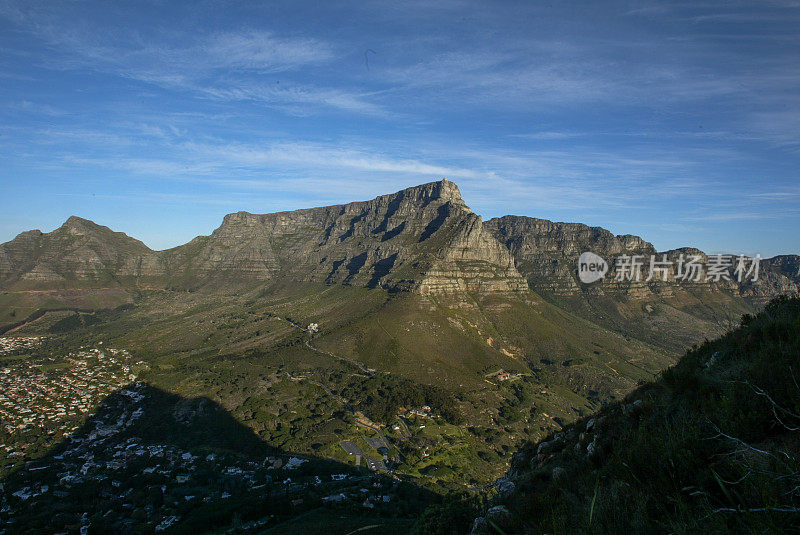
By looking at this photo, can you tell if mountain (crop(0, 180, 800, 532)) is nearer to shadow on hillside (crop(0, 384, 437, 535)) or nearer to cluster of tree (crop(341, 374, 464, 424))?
cluster of tree (crop(341, 374, 464, 424))

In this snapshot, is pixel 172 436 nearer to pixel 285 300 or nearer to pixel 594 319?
pixel 285 300

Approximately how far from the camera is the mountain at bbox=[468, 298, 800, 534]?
4602 millimetres

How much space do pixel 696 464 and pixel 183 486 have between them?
186 ft

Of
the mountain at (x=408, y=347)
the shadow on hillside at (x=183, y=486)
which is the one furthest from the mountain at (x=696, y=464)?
the mountain at (x=408, y=347)

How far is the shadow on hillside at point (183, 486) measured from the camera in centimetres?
3406

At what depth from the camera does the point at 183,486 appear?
149 ft

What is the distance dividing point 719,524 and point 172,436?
257 ft

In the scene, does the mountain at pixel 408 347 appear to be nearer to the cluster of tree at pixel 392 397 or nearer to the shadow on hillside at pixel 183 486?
the cluster of tree at pixel 392 397

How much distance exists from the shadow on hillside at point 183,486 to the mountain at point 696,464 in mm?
20553

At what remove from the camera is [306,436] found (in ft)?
214

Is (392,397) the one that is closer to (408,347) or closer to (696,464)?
(408,347)

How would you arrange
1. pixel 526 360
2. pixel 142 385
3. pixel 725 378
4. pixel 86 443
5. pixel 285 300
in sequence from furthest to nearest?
1. pixel 285 300
2. pixel 526 360
3. pixel 142 385
4. pixel 86 443
5. pixel 725 378

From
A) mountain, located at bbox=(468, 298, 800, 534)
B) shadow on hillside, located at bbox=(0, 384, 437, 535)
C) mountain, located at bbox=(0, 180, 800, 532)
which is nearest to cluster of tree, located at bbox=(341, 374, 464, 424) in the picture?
mountain, located at bbox=(0, 180, 800, 532)

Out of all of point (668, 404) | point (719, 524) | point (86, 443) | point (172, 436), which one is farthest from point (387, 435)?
point (719, 524)
